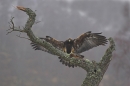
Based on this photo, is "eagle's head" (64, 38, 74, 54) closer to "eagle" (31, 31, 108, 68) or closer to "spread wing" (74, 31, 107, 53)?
"eagle" (31, 31, 108, 68)

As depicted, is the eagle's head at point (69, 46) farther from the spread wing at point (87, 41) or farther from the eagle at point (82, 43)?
the spread wing at point (87, 41)

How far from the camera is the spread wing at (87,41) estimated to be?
6535mm

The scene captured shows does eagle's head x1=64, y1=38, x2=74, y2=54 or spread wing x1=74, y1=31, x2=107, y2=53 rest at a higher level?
spread wing x1=74, y1=31, x2=107, y2=53

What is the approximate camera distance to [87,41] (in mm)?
6699

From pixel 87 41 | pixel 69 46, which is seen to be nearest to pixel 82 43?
pixel 87 41

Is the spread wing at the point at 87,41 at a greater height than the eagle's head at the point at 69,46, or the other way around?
the spread wing at the point at 87,41

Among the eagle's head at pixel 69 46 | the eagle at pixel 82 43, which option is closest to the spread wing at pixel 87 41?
the eagle at pixel 82 43

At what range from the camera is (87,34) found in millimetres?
6504

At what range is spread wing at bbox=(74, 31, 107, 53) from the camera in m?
6.54

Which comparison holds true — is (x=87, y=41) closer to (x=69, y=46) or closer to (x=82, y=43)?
(x=82, y=43)

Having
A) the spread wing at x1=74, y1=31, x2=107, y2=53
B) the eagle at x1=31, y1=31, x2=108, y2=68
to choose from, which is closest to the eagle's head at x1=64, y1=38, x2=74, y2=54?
the eagle at x1=31, y1=31, x2=108, y2=68

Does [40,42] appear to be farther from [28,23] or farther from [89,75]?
[89,75]

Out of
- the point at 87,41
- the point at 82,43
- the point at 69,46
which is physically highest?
the point at 87,41

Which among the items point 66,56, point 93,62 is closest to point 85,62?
point 93,62
